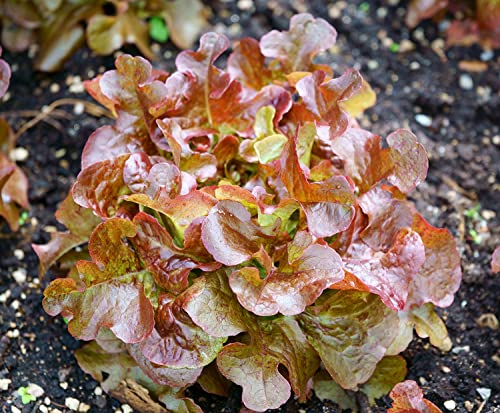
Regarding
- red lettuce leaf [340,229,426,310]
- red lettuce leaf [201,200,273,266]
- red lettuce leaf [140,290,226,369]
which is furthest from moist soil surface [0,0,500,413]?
red lettuce leaf [201,200,273,266]

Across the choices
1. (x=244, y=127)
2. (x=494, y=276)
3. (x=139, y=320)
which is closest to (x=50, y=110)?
(x=244, y=127)

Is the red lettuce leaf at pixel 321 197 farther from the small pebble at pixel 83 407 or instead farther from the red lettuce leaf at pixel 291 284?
the small pebble at pixel 83 407

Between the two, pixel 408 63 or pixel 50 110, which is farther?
pixel 408 63

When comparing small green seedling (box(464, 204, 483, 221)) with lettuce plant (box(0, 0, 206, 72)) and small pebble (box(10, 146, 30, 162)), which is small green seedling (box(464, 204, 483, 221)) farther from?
small pebble (box(10, 146, 30, 162))

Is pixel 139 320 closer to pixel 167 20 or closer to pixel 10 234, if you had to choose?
pixel 10 234

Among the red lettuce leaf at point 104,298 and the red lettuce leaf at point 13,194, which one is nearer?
the red lettuce leaf at point 104,298

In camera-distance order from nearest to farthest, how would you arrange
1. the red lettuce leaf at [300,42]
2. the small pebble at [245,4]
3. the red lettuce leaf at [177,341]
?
the red lettuce leaf at [177,341], the red lettuce leaf at [300,42], the small pebble at [245,4]

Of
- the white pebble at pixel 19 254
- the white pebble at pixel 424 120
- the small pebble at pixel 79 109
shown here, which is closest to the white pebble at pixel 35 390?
the white pebble at pixel 19 254

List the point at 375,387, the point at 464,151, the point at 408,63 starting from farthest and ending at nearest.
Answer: the point at 408,63, the point at 464,151, the point at 375,387
